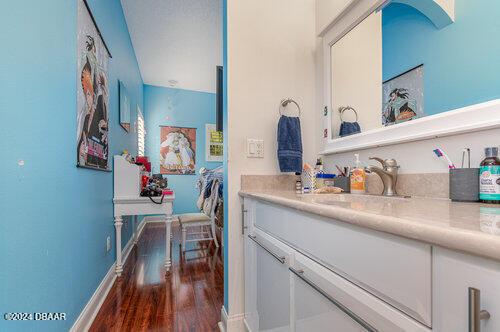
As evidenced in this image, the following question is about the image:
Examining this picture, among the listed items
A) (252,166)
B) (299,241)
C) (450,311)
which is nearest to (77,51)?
(252,166)

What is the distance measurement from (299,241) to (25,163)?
1.13m

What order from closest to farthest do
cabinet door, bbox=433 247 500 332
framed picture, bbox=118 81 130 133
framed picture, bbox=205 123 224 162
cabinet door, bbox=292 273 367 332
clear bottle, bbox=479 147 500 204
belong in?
cabinet door, bbox=433 247 500 332 < cabinet door, bbox=292 273 367 332 < clear bottle, bbox=479 147 500 204 < framed picture, bbox=118 81 130 133 < framed picture, bbox=205 123 224 162

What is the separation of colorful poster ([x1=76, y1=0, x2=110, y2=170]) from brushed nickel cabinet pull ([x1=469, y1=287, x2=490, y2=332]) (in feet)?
5.87

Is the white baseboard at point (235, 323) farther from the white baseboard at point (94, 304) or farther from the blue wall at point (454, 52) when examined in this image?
the blue wall at point (454, 52)

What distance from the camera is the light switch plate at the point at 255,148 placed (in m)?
1.54

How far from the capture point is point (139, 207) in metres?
2.44

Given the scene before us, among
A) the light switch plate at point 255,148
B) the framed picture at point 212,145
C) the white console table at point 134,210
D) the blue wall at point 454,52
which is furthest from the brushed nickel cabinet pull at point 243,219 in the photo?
the framed picture at point 212,145

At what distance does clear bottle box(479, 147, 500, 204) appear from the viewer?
0.74 meters

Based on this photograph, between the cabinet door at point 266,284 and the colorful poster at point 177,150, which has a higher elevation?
the colorful poster at point 177,150

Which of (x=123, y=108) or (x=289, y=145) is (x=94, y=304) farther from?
(x=123, y=108)

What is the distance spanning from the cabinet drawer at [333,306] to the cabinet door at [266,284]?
80mm

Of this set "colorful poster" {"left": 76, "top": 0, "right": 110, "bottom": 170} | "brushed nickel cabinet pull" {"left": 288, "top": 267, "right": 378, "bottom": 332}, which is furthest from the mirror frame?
"colorful poster" {"left": 76, "top": 0, "right": 110, "bottom": 170}

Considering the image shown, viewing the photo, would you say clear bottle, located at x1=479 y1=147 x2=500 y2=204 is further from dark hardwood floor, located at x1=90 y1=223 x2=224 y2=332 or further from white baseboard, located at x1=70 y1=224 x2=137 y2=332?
white baseboard, located at x1=70 y1=224 x2=137 y2=332

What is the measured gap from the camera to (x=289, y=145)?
4.96ft
